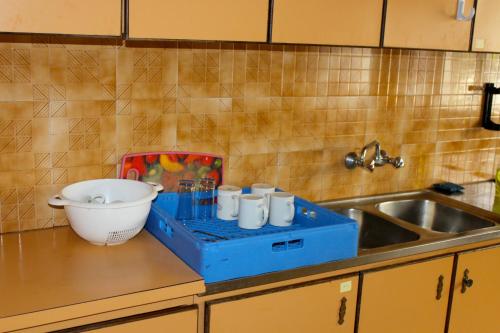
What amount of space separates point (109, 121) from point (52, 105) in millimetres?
194

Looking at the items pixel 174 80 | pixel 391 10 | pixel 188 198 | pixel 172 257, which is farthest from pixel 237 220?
pixel 391 10

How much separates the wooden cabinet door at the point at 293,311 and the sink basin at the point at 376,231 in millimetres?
473

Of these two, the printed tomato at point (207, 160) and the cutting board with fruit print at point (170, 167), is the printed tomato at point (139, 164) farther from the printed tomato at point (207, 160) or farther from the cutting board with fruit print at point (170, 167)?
the printed tomato at point (207, 160)

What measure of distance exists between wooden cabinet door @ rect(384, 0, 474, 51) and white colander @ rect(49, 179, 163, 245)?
0.97 meters

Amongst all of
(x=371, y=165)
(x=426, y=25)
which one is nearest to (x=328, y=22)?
(x=426, y=25)

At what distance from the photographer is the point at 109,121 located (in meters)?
2.04

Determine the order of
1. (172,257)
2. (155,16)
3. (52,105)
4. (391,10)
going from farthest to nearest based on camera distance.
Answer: (391,10) → (52,105) → (172,257) → (155,16)

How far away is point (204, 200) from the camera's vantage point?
6.95 feet

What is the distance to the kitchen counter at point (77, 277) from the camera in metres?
1.47

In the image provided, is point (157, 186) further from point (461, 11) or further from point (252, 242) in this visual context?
point (461, 11)

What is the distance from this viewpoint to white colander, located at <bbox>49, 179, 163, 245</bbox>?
1.75 metres

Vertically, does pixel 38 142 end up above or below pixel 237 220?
above

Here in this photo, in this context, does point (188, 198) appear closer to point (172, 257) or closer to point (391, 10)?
point (172, 257)

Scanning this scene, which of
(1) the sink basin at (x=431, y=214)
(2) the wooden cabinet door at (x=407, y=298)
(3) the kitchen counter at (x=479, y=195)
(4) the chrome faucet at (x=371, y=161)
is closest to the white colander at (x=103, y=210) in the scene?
(2) the wooden cabinet door at (x=407, y=298)
